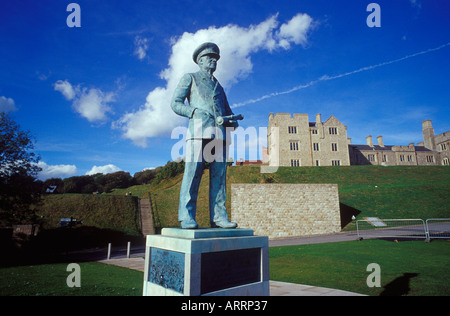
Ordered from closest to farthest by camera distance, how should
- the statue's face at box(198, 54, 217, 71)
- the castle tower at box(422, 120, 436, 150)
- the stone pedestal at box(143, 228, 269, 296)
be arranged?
1. the stone pedestal at box(143, 228, 269, 296)
2. the statue's face at box(198, 54, 217, 71)
3. the castle tower at box(422, 120, 436, 150)

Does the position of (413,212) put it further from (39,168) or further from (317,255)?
(39,168)

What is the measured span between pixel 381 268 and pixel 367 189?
70.6 feet

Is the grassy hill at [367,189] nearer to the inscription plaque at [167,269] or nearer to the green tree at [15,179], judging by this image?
the green tree at [15,179]

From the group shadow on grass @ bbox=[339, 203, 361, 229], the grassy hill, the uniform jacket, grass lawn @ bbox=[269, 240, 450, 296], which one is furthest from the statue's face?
shadow on grass @ bbox=[339, 203, 361, 229]

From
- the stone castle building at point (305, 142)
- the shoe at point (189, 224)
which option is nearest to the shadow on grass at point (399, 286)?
the shoe at point (189, 224)

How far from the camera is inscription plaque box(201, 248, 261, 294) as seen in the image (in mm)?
2734

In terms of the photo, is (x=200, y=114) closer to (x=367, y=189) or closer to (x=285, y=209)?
(x=285, y=209)

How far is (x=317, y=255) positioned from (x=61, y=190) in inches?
1970

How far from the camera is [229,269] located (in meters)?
2.93

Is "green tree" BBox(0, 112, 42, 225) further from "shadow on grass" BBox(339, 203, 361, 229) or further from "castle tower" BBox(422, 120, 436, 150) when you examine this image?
"castle tower" BBox(422, 120, 436, 150)

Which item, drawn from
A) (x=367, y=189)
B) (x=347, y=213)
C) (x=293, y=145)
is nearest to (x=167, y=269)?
(x=347, y=213)

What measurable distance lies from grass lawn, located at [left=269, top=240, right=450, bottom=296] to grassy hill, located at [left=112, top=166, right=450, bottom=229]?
37.7 ft

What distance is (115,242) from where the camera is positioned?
21031mm
